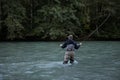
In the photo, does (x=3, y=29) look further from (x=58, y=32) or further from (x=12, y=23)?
(x=58, y=32)

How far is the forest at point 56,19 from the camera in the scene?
2025 inches

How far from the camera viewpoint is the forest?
51438 mm

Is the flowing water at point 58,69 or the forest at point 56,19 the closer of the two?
the flowing water at point 58,69

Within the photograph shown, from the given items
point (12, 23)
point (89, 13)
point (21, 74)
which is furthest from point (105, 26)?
point (21, 74)

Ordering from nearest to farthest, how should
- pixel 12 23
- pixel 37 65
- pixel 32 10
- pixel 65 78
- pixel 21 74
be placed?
pixel 65 78, pixel 21 74, pixel 37 65, pixel 12 23, pixel 32 10

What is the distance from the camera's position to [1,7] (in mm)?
52438

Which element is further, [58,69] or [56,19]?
[56,19]

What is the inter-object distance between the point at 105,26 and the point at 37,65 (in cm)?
3447

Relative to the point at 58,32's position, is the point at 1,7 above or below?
above

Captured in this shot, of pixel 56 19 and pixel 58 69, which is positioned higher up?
pixel 56 19

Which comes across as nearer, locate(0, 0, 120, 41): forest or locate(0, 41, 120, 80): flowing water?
locate(0, 41, 120, 80): flowing water

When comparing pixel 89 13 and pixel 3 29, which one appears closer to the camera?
pixel 3 29

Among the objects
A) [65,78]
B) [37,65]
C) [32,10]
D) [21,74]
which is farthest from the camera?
[32,10]

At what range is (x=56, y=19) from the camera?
5225 centimetres
